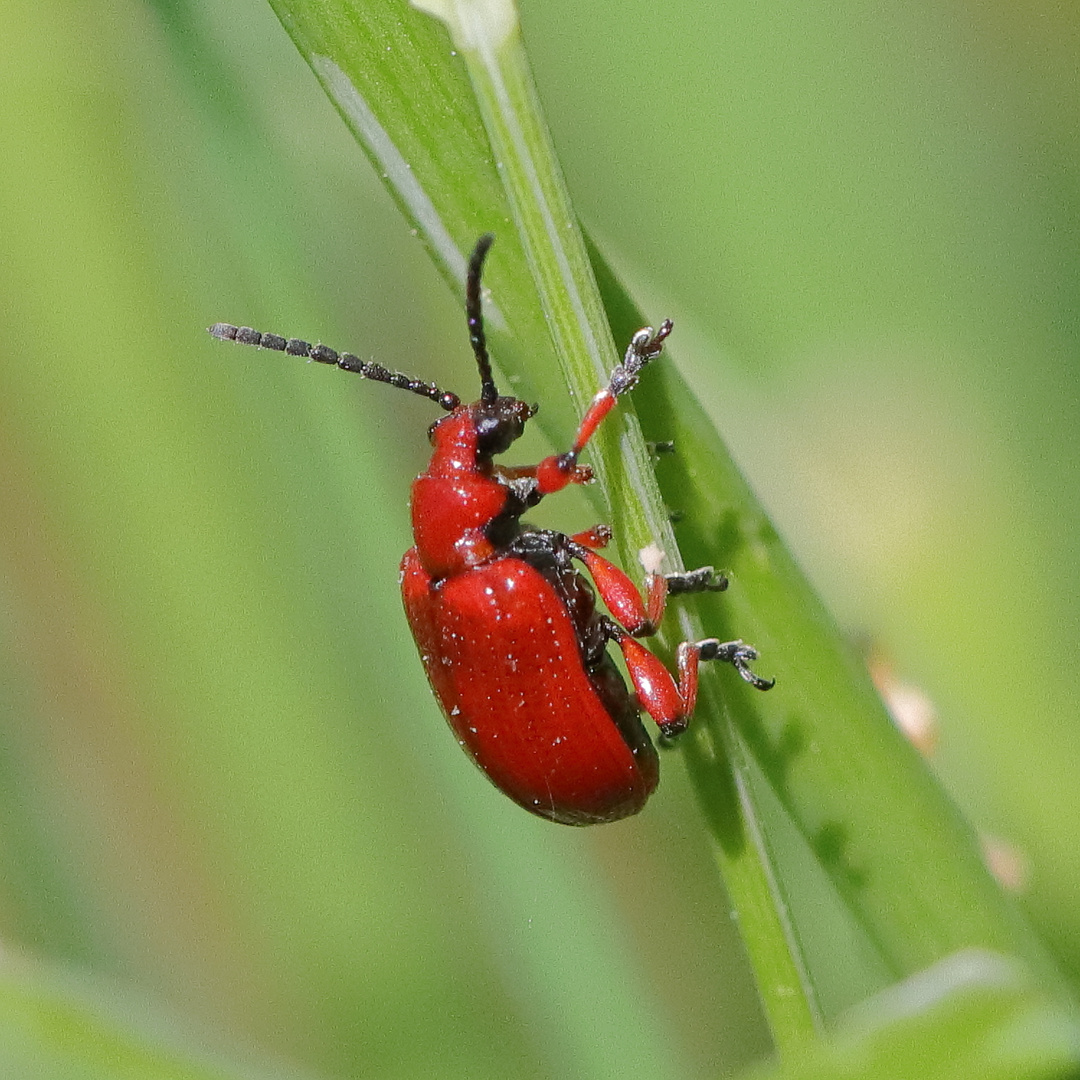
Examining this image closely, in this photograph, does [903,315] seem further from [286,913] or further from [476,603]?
[286,913]

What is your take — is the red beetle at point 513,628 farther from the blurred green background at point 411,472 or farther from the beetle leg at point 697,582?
the beetle leg at point 697,582

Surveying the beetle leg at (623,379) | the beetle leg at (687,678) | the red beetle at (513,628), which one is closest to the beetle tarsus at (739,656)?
the beetle leg at (687,678)

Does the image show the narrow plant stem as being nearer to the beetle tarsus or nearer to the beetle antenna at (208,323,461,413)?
the beetle tarsus

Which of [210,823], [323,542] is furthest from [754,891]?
[210,823]

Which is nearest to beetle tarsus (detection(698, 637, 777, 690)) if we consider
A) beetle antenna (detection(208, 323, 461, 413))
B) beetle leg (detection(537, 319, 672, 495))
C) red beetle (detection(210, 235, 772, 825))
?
beetle leg (detection(537, 319, 672, 495))

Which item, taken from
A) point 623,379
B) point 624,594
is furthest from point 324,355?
point 623,379
